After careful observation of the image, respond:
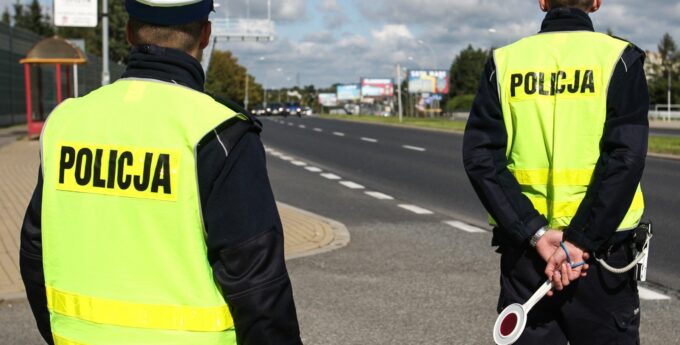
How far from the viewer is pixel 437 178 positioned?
1730 cm

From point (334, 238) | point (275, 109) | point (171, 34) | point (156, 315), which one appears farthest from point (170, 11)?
point (275, 109)

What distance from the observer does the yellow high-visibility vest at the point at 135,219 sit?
213 cm

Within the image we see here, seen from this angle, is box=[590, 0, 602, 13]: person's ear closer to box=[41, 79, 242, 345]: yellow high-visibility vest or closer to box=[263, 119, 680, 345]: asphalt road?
box=[41, 79, 242, 345]: yellow high-visibility vest

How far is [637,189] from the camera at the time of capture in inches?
122

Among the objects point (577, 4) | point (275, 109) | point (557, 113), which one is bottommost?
point (275, 109)

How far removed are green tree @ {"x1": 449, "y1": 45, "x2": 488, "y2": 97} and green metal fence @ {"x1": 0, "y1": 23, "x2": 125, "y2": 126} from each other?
378 feet

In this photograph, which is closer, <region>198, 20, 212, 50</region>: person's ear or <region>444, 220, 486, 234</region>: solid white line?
<region>198, 20, 212, 50</region>: person's ear

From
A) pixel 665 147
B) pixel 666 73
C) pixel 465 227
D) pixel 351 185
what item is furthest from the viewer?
pixel 666 73

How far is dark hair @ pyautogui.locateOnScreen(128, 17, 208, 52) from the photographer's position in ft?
7.38

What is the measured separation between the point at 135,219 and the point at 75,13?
2266 centimetres

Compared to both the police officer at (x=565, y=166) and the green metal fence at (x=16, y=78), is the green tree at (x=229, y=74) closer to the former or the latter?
the green metal fence at (x=16, y=78)

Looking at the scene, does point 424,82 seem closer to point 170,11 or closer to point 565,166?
point 565,166

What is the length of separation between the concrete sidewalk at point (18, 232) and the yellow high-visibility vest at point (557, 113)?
14.8ft

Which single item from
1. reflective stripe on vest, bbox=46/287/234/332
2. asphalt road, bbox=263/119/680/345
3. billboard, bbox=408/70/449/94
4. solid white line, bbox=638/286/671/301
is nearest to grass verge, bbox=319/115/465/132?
asphalt road, bbox=263/119/680/345
